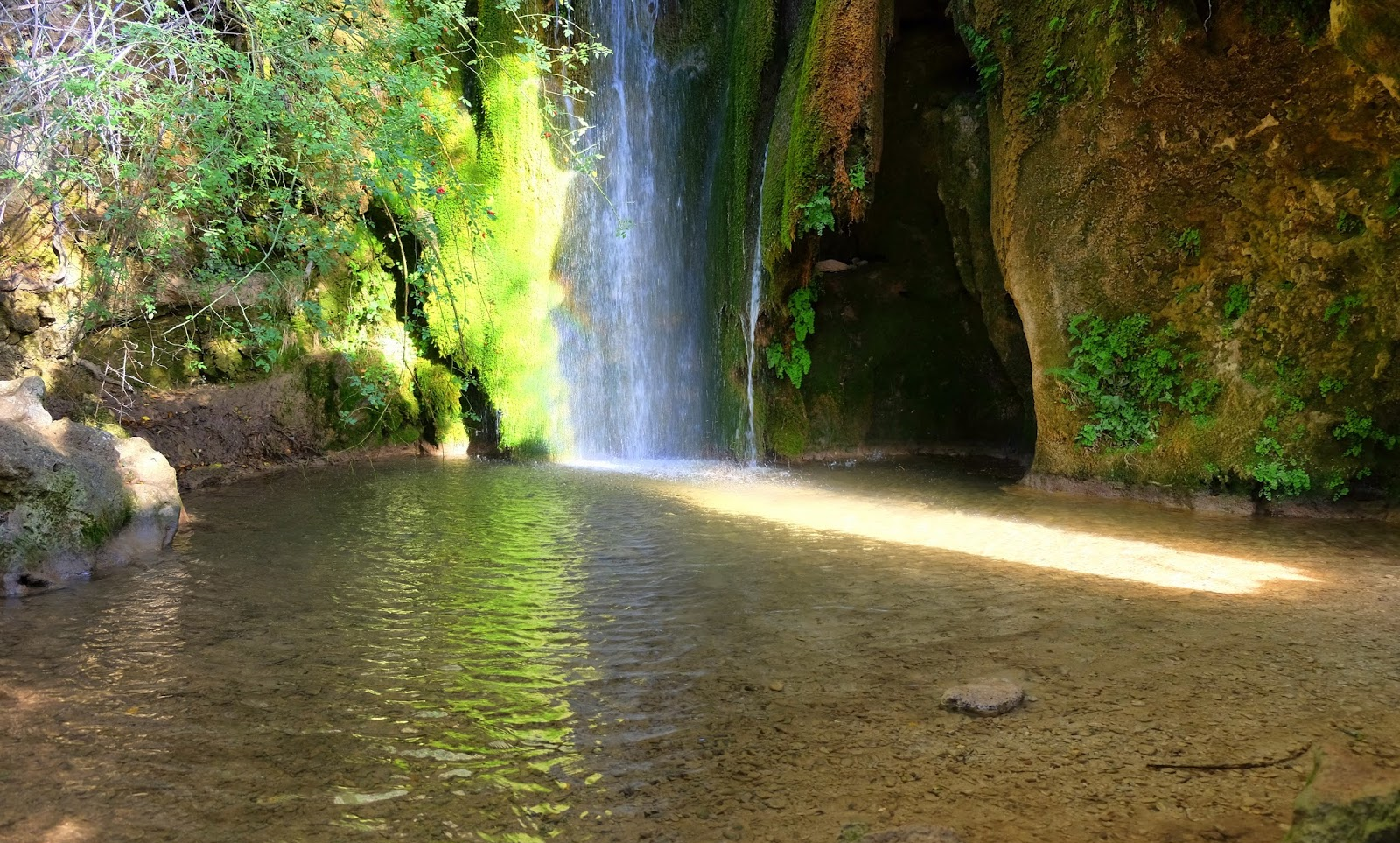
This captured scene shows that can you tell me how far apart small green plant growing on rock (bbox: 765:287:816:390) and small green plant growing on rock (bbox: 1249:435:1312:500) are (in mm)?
5292

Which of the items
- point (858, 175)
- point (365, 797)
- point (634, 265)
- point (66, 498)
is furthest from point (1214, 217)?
point (66, 498)

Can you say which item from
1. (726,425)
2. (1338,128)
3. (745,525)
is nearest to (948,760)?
(745,525)

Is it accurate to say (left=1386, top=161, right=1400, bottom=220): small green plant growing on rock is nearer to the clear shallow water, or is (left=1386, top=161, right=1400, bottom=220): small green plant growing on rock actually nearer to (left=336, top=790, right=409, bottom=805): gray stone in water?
the clear shallow water

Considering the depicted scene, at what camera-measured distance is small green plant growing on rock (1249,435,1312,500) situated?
697 centimetres

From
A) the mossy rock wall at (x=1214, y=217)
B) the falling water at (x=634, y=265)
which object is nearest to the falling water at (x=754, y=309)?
the falling water at (x=634, y=265)

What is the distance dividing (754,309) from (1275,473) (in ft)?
18.8

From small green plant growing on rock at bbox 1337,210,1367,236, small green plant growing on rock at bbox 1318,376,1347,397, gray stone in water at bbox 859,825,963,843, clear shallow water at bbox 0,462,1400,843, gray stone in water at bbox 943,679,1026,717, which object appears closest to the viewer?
gray stone in water at bbox 859,825,963,843

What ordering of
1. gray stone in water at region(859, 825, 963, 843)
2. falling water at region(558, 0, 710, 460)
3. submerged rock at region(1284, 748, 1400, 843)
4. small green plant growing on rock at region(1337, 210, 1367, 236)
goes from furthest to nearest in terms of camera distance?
falling water at region(558, 0, 710, 460) < small green plant growing on rock at region(1337, 210, 1367, 236) < gray stone in water at region(859, 825, 963, 843) < submerged rock at region(1284, 748, 1400, 843)

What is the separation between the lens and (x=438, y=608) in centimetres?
463

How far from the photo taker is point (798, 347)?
1114 cm

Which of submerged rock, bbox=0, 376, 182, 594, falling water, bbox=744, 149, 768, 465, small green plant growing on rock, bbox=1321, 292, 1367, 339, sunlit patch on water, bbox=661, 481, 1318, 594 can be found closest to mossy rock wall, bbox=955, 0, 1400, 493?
small green plant growing on rock, bbox=1321, 292, 1367, 339

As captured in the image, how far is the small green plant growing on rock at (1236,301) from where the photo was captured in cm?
726

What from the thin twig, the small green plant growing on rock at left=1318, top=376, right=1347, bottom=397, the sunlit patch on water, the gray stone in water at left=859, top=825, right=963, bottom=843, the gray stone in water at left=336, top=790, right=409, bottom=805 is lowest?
the gray stone in water at left=336, top=790, right=409, bottom=805

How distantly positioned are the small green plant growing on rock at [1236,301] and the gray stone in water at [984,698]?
5.50m
